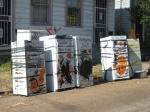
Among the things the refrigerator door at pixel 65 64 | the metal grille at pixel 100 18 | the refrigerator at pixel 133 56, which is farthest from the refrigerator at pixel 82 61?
the metal grille at pixel 100 18

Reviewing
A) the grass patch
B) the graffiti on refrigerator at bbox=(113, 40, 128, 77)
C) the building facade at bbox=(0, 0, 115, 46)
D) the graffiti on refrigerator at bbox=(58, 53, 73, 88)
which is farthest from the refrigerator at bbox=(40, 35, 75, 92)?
the building facade at bbox=(0, 0, 115, 46)

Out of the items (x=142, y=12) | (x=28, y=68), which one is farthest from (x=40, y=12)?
(x=28, y=68)

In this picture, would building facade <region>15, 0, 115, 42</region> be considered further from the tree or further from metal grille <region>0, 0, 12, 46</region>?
the tree

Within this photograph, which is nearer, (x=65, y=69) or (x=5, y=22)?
(x=65, y=69)

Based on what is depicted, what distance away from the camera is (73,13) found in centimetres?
2175

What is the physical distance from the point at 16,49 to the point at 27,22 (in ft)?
23.4

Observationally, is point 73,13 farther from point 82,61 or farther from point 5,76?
point 82,61

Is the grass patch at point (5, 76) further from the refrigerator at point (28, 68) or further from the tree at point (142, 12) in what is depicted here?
the tree at point (142, 12)

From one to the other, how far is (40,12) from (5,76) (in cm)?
558

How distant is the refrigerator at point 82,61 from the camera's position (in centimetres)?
1384

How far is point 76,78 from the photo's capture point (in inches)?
543

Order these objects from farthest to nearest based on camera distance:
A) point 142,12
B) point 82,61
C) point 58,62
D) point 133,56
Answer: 1. point 142,12
2. point 133,56
3. point 82,61
4. point 58,62

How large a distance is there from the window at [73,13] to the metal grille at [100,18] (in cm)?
146

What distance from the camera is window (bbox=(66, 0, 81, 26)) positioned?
70.6 feet
